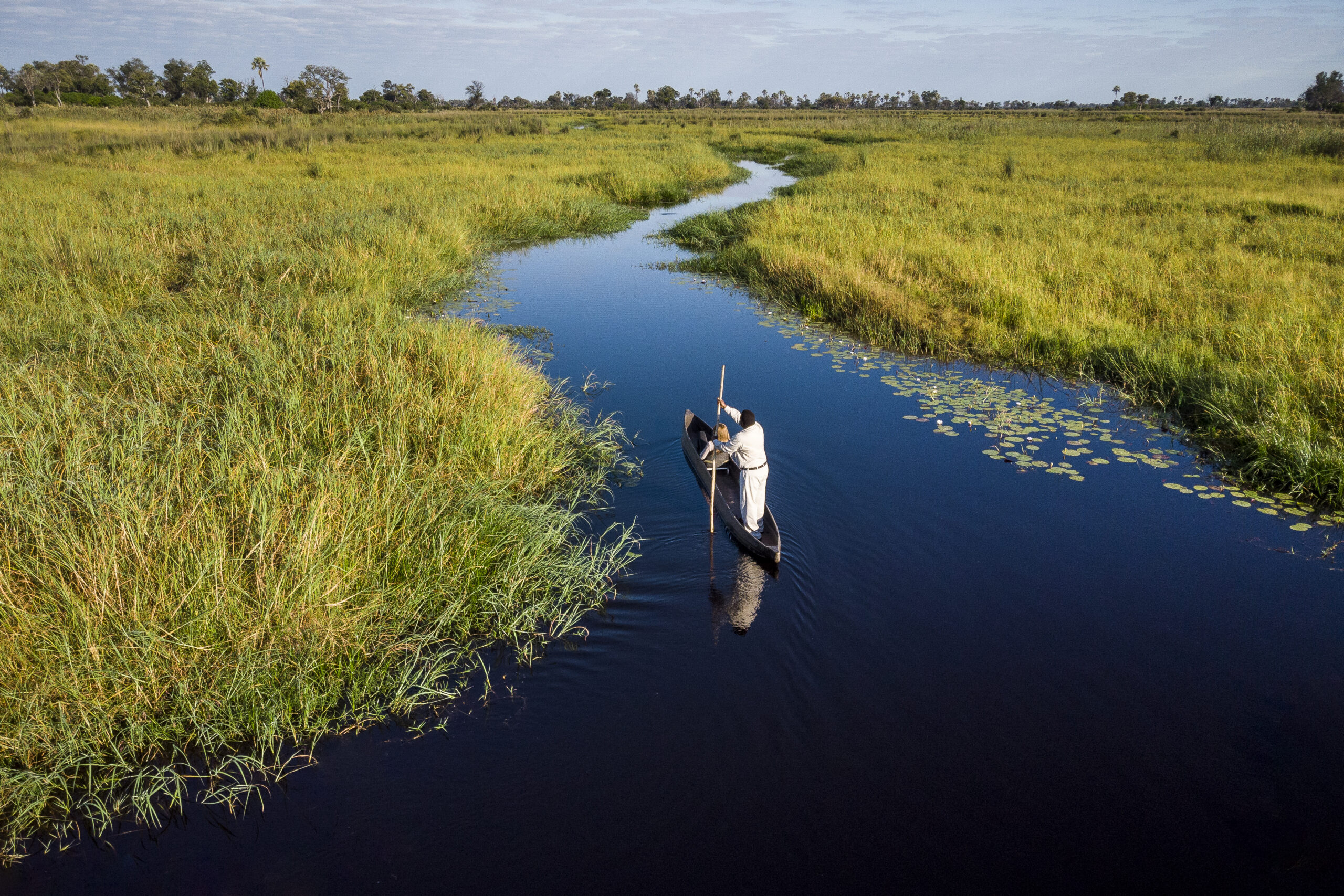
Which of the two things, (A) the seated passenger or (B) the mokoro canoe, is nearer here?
(B) the mokoro canoe

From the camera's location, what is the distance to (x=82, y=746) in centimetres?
352

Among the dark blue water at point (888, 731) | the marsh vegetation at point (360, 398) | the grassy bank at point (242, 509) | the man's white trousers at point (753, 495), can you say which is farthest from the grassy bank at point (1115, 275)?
the grassy bank at point (242, 509)

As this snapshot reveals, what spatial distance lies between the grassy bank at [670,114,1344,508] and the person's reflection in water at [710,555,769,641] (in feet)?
16.7

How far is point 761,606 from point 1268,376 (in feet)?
21.3

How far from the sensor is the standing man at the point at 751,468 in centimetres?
561

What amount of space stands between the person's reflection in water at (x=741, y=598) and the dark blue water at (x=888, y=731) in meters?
0.03

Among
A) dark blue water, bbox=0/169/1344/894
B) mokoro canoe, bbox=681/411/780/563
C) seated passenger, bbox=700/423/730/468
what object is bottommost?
dark blue water, bbox=0/169/1344/894

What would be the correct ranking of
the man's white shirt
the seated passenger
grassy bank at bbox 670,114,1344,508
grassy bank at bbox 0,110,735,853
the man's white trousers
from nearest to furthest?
grassy bank at bbox 0,110,735,853, the man's white shirt, the man's white trousers, the seated passenger, grassy bank at bbox 670,114,1344,508

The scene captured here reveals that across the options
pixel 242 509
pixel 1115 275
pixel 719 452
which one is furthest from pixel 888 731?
pixel 1115 275

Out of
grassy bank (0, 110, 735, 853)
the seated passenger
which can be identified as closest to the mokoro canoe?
the seated passenger

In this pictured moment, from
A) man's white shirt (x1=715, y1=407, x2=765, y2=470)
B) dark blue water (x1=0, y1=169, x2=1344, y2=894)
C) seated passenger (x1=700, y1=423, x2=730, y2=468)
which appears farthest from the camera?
seated passenger (x1=700, y1=423, x2=730, y2=468)

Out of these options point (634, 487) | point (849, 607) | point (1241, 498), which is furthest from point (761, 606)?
point (1241, 498)

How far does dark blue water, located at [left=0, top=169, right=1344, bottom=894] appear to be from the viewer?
11.0ft

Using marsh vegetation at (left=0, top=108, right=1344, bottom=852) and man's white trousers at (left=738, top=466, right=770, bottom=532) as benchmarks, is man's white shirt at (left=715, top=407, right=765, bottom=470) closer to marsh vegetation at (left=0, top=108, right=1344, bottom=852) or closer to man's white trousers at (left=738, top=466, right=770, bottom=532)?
man's white trousers at (left=738, top=466, right=770, bottom=532)
